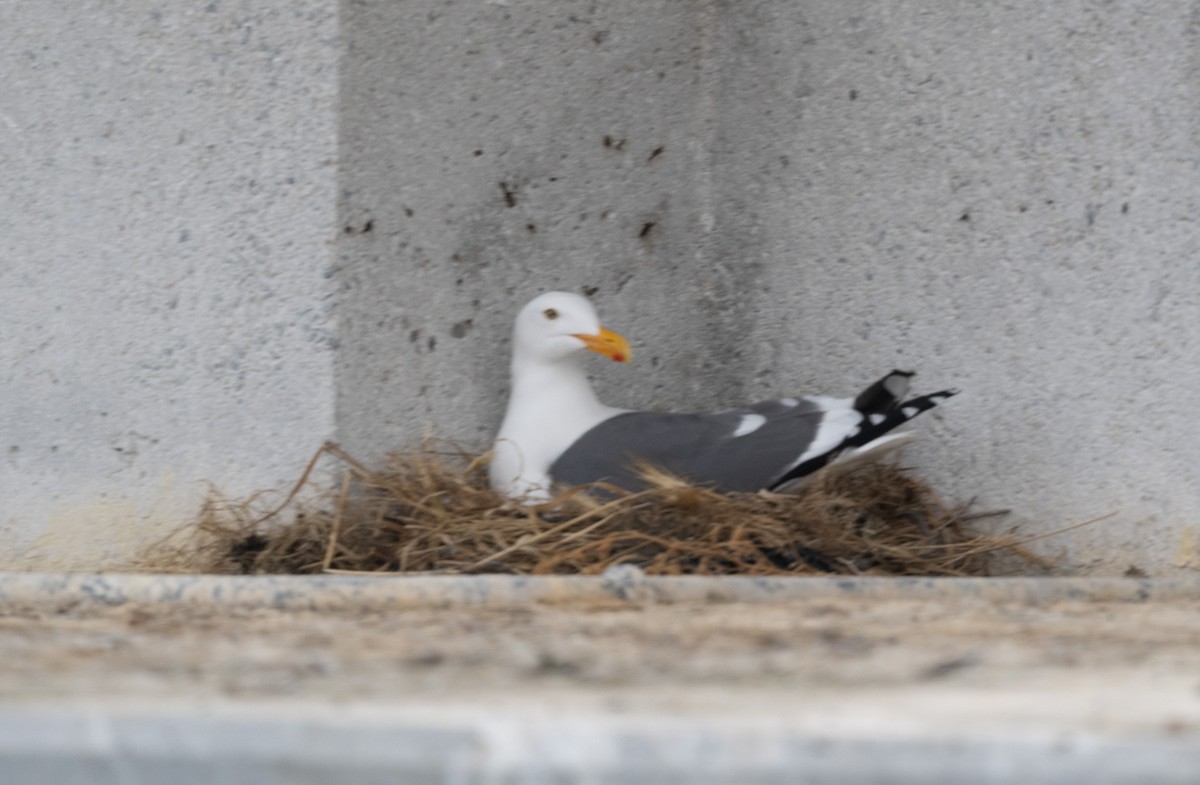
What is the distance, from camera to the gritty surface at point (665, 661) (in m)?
0.72

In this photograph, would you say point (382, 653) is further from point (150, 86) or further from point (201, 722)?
point (150, 86)

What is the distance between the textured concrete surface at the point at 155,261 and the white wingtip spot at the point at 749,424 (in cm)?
60

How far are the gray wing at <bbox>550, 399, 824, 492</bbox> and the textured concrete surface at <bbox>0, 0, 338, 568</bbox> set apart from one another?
15.4 inches

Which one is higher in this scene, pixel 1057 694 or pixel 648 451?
pixel 648 451

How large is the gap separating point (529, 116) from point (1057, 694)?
1514 millimetres

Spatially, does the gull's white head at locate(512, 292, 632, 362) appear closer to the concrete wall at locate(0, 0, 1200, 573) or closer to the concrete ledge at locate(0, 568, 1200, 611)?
the concrete wall at locate(0, 0, 1200, 573)

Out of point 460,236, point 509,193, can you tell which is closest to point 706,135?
point 509,193

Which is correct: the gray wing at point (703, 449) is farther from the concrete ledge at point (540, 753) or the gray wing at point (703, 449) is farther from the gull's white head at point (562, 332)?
the concrete ledge at point (540, 753)

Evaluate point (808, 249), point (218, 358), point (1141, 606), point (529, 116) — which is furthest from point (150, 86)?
point (1141, 606)

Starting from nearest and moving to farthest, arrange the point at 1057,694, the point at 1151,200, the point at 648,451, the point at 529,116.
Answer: the point at 1057,694
the point at 1151,200
the point at 648,451
the point at 529,116

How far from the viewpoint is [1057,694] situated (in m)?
0.77

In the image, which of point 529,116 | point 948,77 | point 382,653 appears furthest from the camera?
point 529,116

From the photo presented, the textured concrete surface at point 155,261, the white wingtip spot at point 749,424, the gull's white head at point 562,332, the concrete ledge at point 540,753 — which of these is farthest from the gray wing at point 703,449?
the concrete ledge at point 540,753

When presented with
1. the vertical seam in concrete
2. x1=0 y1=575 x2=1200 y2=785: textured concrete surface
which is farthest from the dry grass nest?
the vertical seam in concrete
